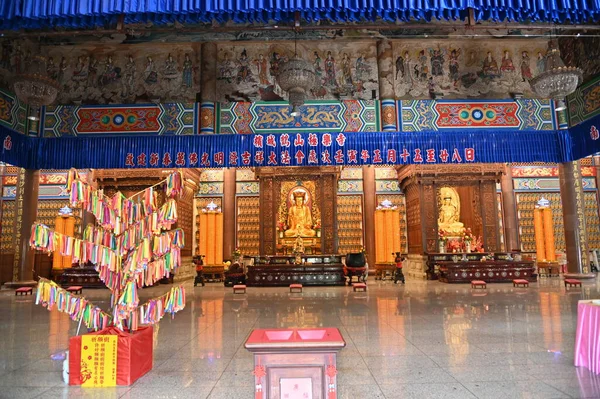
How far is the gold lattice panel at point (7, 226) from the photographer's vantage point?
14.8m

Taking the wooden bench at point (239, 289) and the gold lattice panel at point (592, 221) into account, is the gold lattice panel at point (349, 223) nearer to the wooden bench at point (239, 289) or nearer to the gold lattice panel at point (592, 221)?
the wooden bench at point (239, 289)

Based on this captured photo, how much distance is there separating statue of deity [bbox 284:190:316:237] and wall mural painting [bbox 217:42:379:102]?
531 centimetres

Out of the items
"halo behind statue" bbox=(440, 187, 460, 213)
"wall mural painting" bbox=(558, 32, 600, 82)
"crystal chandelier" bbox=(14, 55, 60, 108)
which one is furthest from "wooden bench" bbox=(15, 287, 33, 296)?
"wall mural painting" bbox=(558, 32, 600, 82)

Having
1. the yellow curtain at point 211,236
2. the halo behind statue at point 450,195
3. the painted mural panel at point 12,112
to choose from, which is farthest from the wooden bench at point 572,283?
the painted mural panel at point 12,112

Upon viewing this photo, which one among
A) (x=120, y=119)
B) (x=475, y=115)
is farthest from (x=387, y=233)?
(x=120, y=119)

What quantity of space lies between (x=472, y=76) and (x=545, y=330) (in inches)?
287

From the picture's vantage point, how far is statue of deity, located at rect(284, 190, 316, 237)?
14633 millimetres

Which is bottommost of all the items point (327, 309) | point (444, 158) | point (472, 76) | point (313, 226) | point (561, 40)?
point (327, 309)

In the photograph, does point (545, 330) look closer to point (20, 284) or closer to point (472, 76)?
point (472, 76)

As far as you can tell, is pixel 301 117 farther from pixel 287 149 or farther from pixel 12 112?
pixel 12 112

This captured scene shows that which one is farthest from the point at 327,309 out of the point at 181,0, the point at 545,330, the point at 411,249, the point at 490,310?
the point at 411,249

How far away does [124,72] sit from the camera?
10461 millimetres

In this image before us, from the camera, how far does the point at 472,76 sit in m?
10.4

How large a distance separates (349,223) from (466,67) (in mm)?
7477
